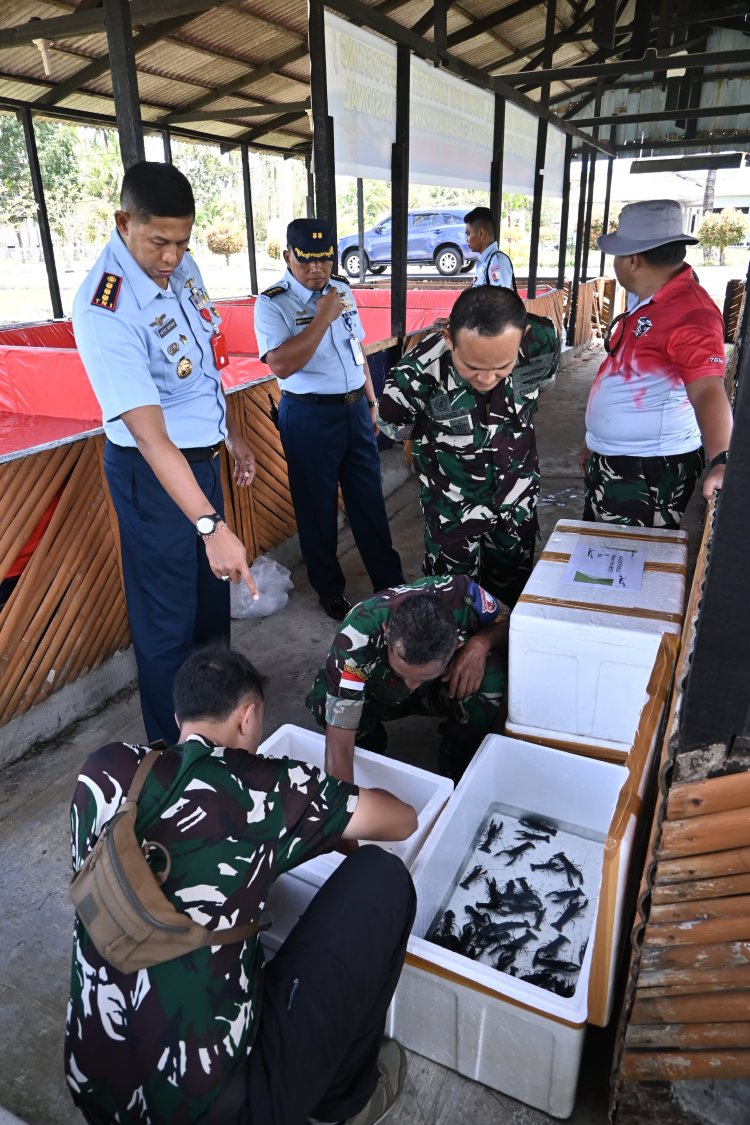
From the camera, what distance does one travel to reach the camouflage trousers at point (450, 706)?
212 cm

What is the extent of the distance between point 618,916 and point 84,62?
691 cm

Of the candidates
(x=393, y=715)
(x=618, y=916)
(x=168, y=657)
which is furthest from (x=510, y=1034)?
(x=168, y=657)

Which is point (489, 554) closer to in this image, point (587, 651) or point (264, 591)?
point (587, 651)

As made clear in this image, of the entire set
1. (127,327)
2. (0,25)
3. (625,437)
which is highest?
(0,25)

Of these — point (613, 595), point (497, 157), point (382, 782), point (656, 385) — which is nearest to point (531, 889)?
point (382, 782)

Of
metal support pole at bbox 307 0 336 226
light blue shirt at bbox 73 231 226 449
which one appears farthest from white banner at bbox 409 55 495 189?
light blue shirt at bbox 73 231 226 449

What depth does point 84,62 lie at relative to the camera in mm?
5820

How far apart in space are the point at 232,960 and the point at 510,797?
3.62 feet

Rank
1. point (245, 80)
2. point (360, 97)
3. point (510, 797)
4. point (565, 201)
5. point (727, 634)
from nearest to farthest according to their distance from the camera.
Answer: point (727, 634) < point (510, 797) < point (360, 97) < point (245, 80) < point (565, 201)

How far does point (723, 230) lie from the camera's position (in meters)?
24.7

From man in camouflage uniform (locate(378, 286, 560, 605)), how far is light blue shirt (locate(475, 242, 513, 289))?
8.69ft

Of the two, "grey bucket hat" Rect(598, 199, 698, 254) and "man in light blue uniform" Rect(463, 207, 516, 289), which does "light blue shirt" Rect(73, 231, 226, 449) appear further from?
"man in light blue uniform" Rect(463, 207, 516, 289)

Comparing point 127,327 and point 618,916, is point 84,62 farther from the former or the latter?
point 618,916

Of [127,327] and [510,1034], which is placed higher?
[127,327]
